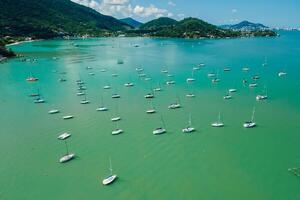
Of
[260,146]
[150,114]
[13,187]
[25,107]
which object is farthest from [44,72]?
[260,146]

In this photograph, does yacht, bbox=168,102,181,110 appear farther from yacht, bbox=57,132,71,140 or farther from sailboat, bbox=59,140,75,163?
sailboat, bbox=59,140,75,163

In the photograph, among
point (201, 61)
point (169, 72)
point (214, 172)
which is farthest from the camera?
point (201, 61)

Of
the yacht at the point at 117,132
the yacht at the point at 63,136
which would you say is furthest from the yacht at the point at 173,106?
the yacht at the point at 63,136

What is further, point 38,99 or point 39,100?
point 38,99

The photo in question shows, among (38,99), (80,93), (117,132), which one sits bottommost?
(117,132)

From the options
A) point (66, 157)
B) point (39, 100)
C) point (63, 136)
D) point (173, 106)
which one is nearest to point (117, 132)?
point (63, 136)

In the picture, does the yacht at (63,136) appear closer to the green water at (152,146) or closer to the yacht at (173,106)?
the green water at (152,146)

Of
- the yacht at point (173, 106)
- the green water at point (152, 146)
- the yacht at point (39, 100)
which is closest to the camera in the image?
the green water at point (152, 146)

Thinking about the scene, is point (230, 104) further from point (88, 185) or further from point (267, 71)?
point (267, 71)

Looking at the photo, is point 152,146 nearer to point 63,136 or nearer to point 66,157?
point 66,157

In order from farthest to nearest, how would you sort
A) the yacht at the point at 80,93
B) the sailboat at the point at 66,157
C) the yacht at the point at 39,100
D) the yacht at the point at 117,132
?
the yacht at the point at 80,93, the yacht at the point at 39,100, the yacht at the point at 117,132, the sailboat at the point at 66,157

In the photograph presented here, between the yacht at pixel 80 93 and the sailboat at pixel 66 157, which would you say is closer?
the sailboat at pixel 66 157
